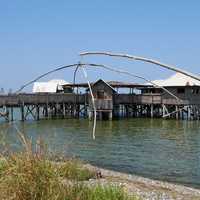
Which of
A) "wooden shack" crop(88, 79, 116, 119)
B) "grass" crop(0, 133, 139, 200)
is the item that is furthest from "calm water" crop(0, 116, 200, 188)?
"wooden shack" crop(88, 79, 116, 119)

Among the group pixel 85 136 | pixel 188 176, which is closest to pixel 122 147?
pixel 85 136

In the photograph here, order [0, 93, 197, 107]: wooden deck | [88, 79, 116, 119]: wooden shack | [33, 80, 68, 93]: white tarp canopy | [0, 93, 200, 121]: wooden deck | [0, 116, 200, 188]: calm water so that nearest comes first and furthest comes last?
[0, 116, 200, 188]: calm water < [0, 93, 197, 107]: wooden deck < [0, 93, 200, 121]: wooden deck < [88, 79, 116, 119]: wooden shack < [33, 80, 68, 93]: white tarp canopy

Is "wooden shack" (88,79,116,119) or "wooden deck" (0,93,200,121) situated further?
"wooden shack" (88,79,116,119)

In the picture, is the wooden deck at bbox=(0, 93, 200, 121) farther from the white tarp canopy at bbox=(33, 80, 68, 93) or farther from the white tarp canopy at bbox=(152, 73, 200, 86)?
the white tarp canopy at bbox=(33, 80, 68, 93)

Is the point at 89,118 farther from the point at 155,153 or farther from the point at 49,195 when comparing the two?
the point at 49,195

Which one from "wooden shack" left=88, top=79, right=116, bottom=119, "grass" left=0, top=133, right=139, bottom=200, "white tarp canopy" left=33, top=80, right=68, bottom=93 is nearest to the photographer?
"grass" left=0, top=133, right=139, bottom=200

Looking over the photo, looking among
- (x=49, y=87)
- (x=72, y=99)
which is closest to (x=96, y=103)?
(x=72, y=99)

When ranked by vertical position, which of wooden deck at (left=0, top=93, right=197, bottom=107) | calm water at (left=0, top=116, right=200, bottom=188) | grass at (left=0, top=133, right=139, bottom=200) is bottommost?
calm water at (left=0, top=116, right=200, bottom=188)

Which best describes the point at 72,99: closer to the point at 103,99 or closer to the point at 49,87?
the point at 103,99

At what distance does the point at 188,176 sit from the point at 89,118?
128 feet

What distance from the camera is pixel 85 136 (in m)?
35.5

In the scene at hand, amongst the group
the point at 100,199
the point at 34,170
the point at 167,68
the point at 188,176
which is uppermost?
the point at 167,68

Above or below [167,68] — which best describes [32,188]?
below

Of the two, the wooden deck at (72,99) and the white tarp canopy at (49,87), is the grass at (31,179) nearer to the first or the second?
the wooden deck at (72,99)
